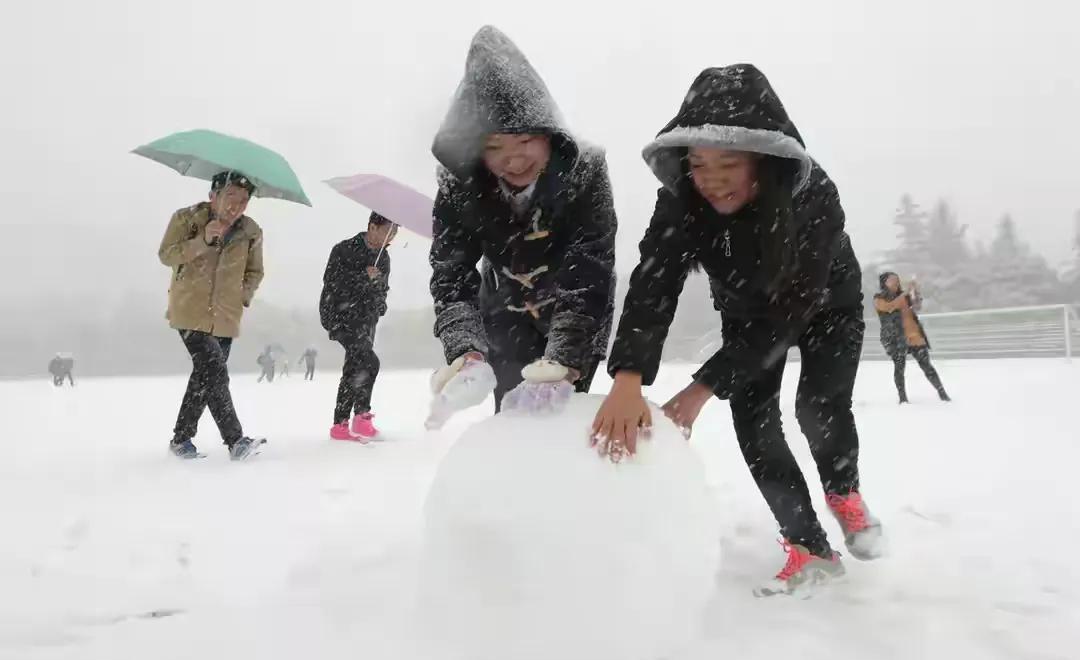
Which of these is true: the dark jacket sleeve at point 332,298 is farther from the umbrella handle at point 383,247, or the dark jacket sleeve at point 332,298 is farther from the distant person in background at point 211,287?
the distant person in background at point 211,287

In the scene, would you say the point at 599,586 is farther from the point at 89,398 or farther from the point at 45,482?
the point at 89,398

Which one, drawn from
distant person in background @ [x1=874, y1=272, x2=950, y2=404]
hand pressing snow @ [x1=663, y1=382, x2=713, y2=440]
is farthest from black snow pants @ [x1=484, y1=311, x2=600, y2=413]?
distant person in background @ [x1=874, y1=272, x2=950, y2=404]

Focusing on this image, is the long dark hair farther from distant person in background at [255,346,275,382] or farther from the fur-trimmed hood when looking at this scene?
distant person in background at [255,346,275,382]

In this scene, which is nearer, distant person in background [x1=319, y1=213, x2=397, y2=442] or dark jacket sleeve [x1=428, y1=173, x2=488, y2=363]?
dark jacket sleeve [x1=428, y1=173, x2=488, y2=363]

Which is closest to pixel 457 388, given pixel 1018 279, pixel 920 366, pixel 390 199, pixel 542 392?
pixel 542 392

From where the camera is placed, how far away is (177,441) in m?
5.28

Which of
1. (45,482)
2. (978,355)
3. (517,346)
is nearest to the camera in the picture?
(517,346)

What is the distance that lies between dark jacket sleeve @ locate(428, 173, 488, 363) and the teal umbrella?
3102 mm

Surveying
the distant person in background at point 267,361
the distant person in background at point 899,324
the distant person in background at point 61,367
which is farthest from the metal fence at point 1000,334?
the distant person in background at point 61,367

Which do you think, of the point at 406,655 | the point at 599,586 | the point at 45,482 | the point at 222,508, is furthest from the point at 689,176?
the point at 45,482

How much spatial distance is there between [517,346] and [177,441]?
369 centimetres

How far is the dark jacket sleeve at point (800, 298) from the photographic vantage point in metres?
2.20

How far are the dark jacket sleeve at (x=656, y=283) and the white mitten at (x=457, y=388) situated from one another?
1.25 feet

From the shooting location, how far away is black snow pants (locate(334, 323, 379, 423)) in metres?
6.33
